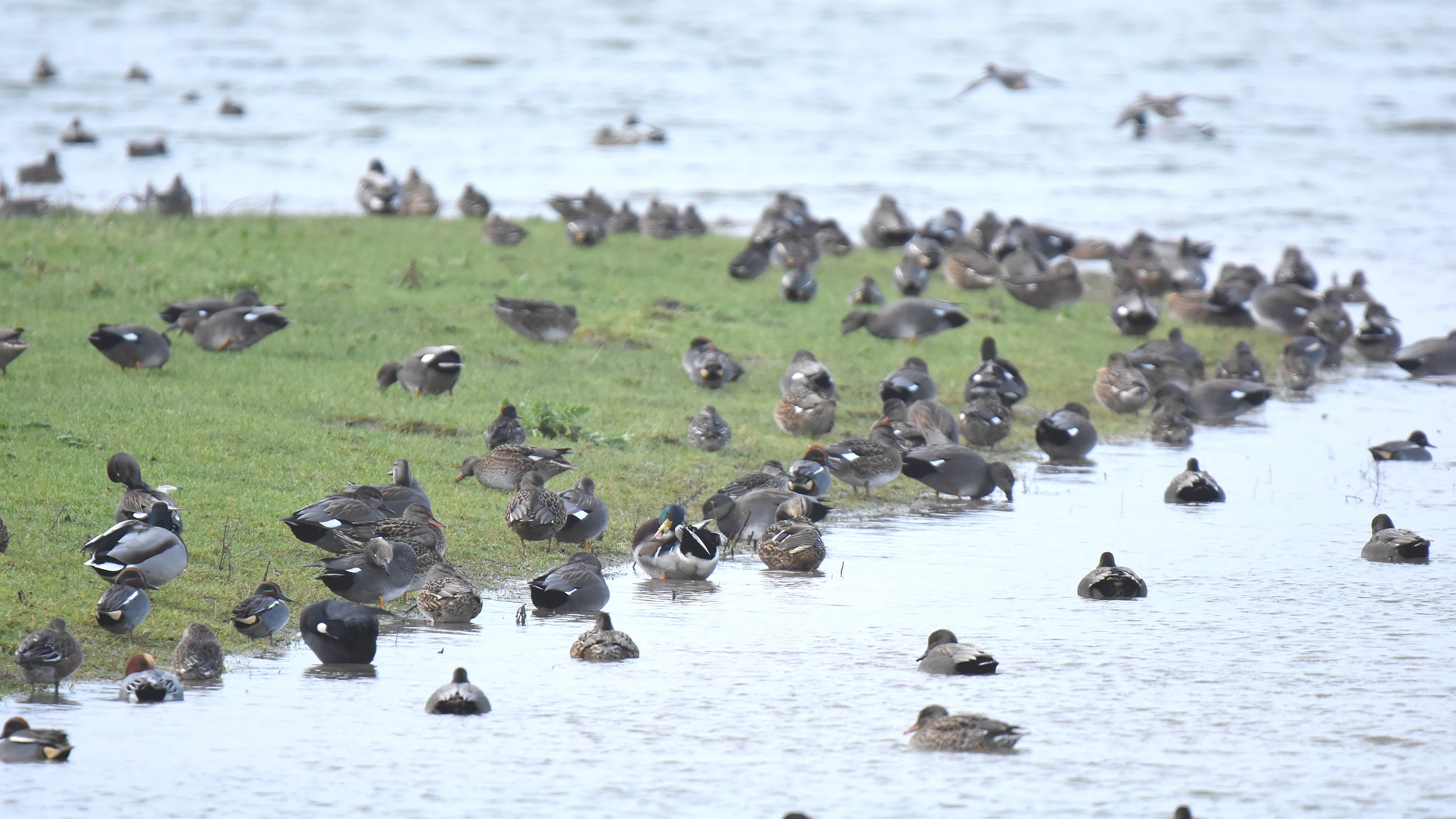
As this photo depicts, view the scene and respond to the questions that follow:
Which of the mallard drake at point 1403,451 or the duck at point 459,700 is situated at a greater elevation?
the mallard drake at point 1403,451

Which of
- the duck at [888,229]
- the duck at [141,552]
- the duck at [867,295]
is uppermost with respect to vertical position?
the duck at [888,229]

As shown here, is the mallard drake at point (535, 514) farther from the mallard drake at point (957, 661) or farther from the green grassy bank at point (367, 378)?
the mallard drake at point (957, 661)

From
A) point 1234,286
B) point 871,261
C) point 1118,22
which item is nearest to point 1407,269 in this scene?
point 1234,286

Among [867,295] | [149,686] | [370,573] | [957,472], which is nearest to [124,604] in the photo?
[149,686]

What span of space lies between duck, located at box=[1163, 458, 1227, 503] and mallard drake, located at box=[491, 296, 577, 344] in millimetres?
7314

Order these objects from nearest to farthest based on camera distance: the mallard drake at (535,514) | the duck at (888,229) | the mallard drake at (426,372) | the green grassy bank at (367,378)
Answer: the green grassy bank at (367,378) → the mallard drake at (535,514) → the mallard drake at (426,372) → the duck at (888,229)

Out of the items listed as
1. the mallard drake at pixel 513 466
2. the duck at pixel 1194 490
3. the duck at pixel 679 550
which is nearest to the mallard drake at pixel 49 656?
the duck at pixel 679 550

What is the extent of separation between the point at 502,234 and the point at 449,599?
14425 mm

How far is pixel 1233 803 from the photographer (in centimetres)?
666

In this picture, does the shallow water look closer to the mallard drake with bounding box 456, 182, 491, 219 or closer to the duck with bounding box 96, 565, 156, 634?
the duck with bounding box 96, 565, 156, 634

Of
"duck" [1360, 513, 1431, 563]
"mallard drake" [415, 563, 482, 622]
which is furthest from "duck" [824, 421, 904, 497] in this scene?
"mallard drake" [415, 563, 482, 622]

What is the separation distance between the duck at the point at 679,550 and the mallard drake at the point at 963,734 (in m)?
3.34

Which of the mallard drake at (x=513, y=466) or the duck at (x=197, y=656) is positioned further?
the mallard drake at (x=513, y=466)

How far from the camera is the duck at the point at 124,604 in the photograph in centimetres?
837
